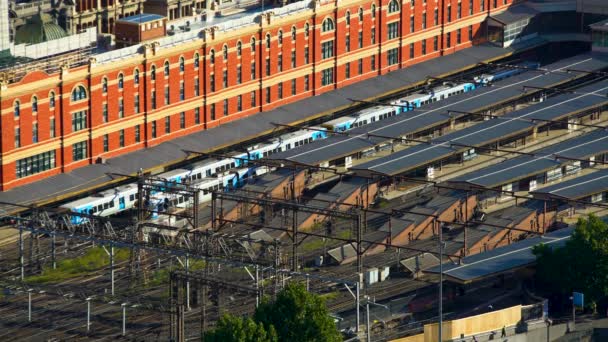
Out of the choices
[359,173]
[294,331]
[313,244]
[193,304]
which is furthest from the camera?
[359,173]

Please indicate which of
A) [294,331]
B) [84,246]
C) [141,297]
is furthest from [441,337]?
[84,246]

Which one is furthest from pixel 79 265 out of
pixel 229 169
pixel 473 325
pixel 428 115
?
pixel 428 115

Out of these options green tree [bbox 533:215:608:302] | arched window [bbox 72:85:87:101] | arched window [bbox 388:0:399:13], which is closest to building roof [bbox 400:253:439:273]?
green tree [bbox 533:215:608:302]

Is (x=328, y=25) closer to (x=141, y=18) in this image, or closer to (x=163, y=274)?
(x=141, y=18)

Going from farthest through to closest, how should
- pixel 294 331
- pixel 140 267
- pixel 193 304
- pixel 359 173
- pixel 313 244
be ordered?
pixel 359 173, pixel 313 244, pixel 140 267, pixel 193 304, pixel 294 331

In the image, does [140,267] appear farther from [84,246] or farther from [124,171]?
[124,171]

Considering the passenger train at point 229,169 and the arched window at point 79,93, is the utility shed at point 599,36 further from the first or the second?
the arched window at point 79,93
